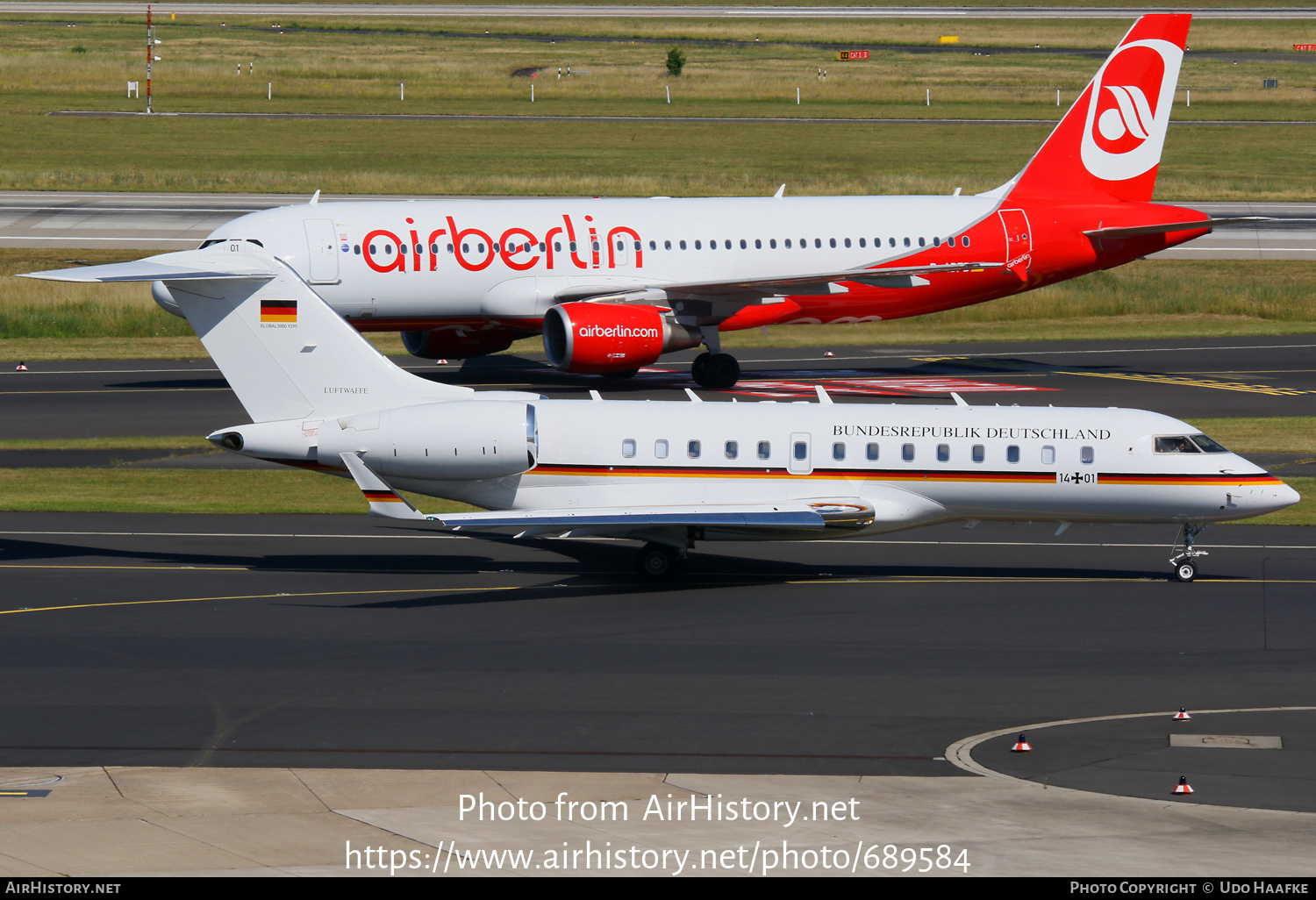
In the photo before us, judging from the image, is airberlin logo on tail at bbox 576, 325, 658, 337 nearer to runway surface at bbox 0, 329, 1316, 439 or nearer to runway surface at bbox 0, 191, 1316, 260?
runway surface at bbox 0, 329, 1316, 439

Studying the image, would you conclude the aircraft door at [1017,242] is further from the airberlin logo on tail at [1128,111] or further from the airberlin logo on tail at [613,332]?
the airberlin logo on tail at [613,332]

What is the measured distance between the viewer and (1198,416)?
4653cm

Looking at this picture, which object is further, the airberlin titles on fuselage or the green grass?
the airberlin titles on fuselage

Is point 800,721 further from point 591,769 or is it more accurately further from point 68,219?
point 68,219

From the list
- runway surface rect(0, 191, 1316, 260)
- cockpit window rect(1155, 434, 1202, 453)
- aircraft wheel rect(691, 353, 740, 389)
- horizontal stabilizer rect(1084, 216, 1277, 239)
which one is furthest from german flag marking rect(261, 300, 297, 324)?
runway surface rect(0, 191, 1316, 260)

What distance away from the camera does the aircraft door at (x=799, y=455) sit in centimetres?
3020

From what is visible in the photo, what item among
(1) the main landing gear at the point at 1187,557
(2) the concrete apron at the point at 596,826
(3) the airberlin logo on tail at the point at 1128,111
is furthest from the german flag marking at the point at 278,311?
(3) the airberlin logo on tail at the point at 1128,111

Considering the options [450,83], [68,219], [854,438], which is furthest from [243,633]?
[450,83]

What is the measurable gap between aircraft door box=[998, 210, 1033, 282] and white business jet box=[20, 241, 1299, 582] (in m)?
22.5

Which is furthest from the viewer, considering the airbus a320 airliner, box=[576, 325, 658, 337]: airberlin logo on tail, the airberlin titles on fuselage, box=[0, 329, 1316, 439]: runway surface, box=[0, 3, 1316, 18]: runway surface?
box=[0, 3, 1316, 18]: runway surface

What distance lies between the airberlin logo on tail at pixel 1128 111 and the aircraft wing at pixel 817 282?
6243 mm

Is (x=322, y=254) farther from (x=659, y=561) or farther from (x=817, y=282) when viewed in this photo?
(x=659, y=561)

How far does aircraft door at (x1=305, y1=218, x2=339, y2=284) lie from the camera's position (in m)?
47.7

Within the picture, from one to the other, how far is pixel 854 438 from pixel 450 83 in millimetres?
109073
